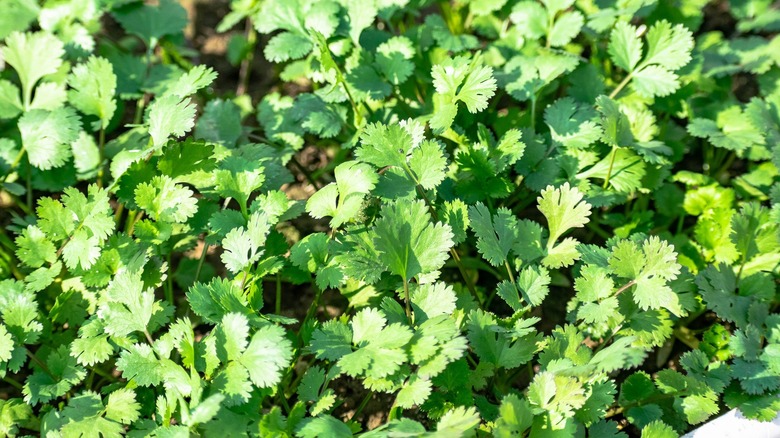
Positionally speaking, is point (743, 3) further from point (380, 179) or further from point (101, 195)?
point (101, 195)

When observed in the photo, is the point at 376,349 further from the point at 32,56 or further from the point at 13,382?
the point at 32,56

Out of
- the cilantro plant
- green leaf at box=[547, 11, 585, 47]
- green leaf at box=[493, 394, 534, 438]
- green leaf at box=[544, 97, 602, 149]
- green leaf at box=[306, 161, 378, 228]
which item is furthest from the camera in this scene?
green leaf at box=[547, 11, 585, 47]

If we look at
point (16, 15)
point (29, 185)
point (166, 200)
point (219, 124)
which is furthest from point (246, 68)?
point (166, 200)

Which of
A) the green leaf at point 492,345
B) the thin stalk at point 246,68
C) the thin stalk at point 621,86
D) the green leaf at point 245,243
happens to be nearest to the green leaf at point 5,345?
the green leaf at point 245,243

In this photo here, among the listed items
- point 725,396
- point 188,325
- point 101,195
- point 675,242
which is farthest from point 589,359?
point 101,195

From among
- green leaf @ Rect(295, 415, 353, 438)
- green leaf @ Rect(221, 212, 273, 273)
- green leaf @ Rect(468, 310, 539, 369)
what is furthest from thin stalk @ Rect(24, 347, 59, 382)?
green leaf @ Rect(468, 310, 539, 369)

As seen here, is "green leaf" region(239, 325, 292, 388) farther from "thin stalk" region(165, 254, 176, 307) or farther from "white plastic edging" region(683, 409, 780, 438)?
"white plastic edging" region(683, 409, 780, 438)

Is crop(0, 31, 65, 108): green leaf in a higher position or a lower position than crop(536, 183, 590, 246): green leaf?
higher
